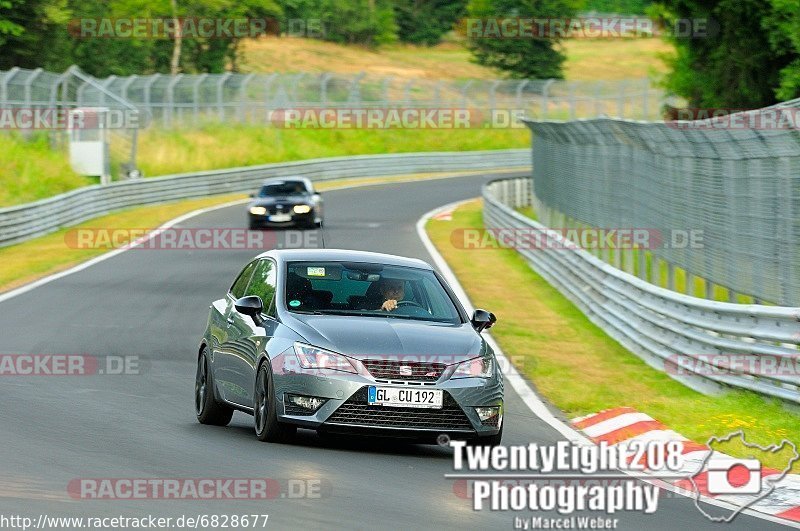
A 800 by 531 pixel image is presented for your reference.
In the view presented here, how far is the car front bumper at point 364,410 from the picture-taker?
11.2 meters

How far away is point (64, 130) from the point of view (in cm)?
4872

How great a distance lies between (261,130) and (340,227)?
90.0 ft

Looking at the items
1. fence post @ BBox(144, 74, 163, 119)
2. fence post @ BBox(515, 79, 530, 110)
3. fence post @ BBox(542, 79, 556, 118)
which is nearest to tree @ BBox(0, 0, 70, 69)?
fence post @ BBox(144, 74, 163, 119)

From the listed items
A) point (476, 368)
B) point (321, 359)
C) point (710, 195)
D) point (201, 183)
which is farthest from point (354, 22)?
point (321, 359)

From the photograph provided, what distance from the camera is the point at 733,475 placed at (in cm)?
1090

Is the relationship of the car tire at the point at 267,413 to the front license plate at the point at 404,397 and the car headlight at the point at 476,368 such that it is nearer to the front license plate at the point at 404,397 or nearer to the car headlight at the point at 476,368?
the front license plate at the point at 404,397

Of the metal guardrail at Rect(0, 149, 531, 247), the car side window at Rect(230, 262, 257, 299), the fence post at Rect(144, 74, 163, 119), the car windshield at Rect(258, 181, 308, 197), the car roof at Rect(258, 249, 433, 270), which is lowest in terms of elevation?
the metal guardrail at Rect(0, 149, 531, 247)

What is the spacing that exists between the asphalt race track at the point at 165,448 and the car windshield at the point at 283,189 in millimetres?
15293

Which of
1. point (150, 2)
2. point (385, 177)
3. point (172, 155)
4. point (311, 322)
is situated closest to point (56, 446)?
point (311, 322)

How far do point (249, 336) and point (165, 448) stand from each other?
1.49 metres

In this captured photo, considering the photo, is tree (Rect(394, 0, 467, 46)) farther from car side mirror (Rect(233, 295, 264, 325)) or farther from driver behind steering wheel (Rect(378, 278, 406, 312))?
car side mirror (Rect(233, 295, 264, 325))

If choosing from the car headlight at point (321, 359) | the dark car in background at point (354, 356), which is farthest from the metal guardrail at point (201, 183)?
the car headlight at point (321, 359)

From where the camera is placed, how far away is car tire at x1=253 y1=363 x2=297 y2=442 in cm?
1140

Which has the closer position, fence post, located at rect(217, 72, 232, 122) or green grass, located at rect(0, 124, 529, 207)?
green grass, located at rect(0, 124, 529, 207)
